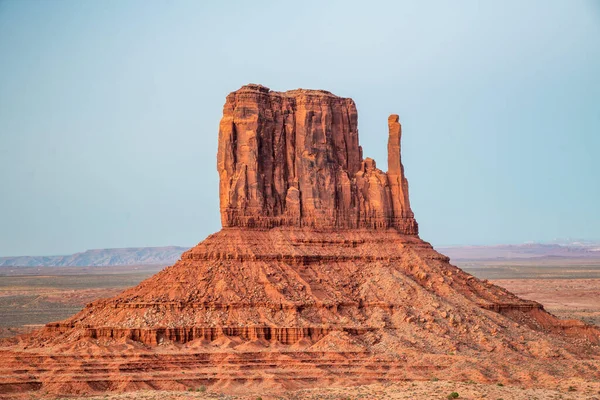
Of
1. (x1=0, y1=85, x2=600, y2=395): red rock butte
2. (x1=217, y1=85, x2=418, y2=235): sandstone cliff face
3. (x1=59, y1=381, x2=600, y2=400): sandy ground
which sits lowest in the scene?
(x1=59, y1=381, x2=600, y2=400): sandy ground

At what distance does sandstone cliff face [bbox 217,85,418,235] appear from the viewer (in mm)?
83250

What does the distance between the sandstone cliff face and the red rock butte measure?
10 centimetres

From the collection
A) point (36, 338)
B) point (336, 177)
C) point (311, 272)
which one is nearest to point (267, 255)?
point (311, 272)

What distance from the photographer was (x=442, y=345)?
2931 inches

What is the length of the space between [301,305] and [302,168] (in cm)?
1275

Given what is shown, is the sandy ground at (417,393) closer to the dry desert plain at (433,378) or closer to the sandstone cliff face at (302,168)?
the dry desert plain at (433,378)

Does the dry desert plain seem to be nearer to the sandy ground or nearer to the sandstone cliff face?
the sandy ground

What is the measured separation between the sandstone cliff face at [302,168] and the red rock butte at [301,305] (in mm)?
102

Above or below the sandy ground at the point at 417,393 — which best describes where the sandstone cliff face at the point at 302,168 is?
above

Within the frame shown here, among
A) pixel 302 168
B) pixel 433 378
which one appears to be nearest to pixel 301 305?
pixel 433 378

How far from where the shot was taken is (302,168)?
85500 mm

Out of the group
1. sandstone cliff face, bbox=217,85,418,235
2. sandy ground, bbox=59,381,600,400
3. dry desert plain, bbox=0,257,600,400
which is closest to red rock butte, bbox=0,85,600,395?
sandstone cliff face, bbox=217,85,418,235

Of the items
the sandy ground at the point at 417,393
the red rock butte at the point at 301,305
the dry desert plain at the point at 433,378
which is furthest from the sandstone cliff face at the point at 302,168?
the sandy ground at the point at 417,393

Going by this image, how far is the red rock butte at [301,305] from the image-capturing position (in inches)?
2746
